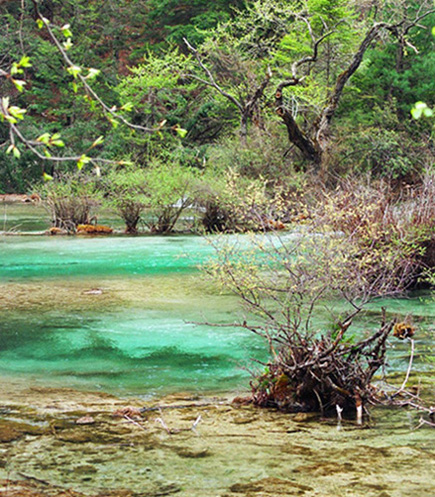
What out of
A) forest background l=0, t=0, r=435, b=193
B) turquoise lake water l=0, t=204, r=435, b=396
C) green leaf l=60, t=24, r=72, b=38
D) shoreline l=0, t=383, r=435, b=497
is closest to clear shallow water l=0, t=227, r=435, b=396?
turquoise lake water l=0, t=204, r=435, b=396

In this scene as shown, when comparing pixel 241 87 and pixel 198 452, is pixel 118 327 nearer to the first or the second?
pixel 198 452

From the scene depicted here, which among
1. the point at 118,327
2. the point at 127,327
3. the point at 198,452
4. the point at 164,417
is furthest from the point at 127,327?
the point at 198,452

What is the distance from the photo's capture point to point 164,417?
6047 millimetres

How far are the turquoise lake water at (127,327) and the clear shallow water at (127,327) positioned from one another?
11 millimetres

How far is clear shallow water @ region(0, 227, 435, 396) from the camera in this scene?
7559 millimetres

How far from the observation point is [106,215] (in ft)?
85.5

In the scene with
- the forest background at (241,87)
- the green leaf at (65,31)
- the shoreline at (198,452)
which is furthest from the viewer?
the forest background at (241,87)

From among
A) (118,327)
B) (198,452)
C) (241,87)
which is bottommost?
(198,452)

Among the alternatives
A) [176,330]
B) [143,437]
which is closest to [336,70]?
[176,330]

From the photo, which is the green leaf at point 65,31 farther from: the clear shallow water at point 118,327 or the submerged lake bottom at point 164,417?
the clear shallow water at point 118,327

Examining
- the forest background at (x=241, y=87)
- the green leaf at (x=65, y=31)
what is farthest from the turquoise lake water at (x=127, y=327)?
the forest background at (x=241, y=87)

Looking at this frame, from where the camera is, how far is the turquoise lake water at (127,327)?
754 cm

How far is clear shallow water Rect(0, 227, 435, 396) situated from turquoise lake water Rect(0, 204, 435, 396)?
0.01 m

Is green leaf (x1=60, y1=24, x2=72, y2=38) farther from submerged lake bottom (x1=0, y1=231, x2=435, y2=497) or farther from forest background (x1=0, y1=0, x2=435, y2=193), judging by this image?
forest background (x1=0, y1=0, x2=435, y2=193)
